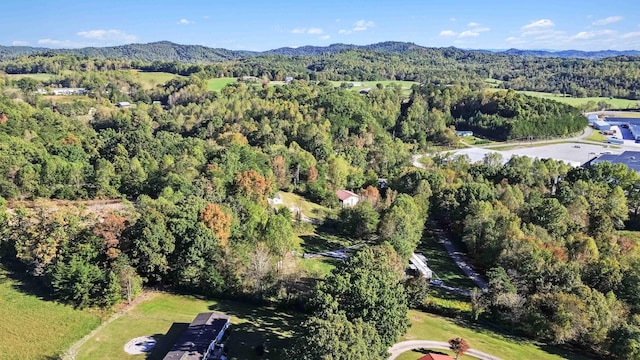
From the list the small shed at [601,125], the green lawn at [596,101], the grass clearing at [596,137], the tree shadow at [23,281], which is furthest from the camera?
the green lawn at [596,101]

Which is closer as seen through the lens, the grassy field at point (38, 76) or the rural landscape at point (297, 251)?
the rural landscape at point (297, 251)

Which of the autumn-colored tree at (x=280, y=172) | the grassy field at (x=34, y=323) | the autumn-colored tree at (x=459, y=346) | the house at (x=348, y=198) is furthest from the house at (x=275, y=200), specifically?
the autumn-colored tree at (x=459, y=346)

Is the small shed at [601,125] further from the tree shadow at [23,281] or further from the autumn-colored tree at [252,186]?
the tree shadow at [23,281]

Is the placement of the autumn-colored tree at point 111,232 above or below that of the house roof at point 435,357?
above

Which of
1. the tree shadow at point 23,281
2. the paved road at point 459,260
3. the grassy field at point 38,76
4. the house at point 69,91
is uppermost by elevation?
the grassy field at point 38,76

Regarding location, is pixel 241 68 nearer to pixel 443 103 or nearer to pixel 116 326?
pixel 443 103

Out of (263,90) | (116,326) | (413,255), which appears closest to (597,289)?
(413,255)

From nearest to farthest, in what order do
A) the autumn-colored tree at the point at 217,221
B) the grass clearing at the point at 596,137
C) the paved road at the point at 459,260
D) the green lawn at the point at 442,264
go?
1. the autumn-colored tree at the point at 217,221
2. the green lawn at the point at 442,264
3. the paved road at the point at 459,260
4. the grass clearing at the point at 596,137

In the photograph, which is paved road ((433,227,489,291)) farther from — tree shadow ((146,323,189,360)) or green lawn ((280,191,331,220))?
tree shadow ((146,323,189,360))
